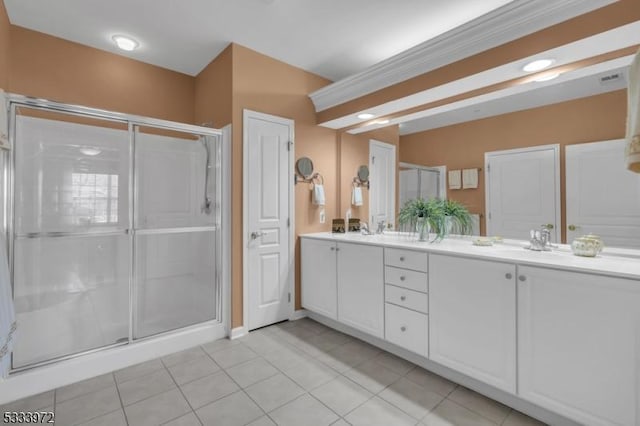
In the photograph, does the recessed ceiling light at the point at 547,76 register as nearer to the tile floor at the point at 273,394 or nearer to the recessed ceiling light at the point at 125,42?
the tile floor at the point at 273,394

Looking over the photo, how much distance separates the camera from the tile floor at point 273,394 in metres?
1.70

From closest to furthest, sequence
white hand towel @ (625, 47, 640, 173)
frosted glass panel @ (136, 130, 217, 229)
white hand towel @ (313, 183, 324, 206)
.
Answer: white hand towel @ (625, 47, 640, 173) → frosted glass panel @ (136, 130, 217, 229) → white hand towel @ (313, 183, 324, 206)

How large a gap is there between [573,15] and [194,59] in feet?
10.3

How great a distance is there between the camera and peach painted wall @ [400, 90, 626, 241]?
1903 millimetres

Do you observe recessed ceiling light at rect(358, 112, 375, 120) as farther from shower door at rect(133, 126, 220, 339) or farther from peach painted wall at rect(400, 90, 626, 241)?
shower door at rect(133, 126, 220, 339)

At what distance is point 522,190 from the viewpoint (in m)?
2.21

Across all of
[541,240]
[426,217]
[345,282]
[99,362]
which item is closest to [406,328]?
[345,282]

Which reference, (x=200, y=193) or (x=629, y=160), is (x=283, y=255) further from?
(x=629, y=160)

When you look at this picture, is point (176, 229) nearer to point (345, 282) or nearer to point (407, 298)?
point (345, 282)

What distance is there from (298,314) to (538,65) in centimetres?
296

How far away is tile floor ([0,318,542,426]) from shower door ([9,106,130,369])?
1.37ft

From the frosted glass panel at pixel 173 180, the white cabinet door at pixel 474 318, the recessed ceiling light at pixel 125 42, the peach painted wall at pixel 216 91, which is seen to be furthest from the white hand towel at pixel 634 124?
the recessed ceiling light at pixel 125 42

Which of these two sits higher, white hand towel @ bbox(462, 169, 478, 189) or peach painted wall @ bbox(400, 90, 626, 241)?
peach painted wall @ bbox(400, 90, 626, 241)

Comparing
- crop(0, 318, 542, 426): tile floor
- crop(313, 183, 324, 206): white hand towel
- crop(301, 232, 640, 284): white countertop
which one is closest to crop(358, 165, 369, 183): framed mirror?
crop(313, 183, 324, 206): white hand towel
